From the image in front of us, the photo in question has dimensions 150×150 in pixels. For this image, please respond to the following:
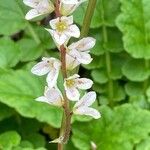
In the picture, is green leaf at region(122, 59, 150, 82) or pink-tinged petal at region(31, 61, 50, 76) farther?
green leaf at region(122, 59, 150, 82)

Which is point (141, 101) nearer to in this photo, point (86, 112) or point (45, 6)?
point (86, 112)

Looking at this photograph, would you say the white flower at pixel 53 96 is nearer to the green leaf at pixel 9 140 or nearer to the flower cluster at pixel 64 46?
the flower cluster at pixel 64 46

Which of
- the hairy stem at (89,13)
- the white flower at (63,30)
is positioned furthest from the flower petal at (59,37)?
the hairy stem at (89,13)

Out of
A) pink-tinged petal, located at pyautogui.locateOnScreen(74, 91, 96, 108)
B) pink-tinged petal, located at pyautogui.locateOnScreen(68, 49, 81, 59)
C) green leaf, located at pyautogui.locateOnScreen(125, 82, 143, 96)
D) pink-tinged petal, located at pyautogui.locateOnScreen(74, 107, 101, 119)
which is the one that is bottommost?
green leaf, located at pyautogui.locateOnScreen(125, 82, 143, 96)

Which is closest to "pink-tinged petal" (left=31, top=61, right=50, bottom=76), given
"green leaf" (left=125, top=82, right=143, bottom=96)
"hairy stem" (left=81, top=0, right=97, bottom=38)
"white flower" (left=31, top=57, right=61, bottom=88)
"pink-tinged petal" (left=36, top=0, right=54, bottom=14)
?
"white flower" (left=31, top=57, right=61, bottom=88)

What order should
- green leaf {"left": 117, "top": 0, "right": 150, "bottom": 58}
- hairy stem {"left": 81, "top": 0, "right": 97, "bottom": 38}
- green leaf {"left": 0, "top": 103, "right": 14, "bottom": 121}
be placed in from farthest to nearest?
green leaf {"left": 117, "top": 0, "right": 150, "bottom": 58}
green leaf {"left": 0, "top": 103, "right": 14, "bottom": 121}
hairy stem {"left": 81, "top": 0, "right": 97, "bottom": 38}

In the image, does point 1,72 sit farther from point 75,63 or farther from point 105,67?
point 75,63

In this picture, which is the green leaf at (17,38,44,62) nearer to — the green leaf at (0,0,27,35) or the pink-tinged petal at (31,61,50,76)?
the green leaf at (0,0,27,35)
